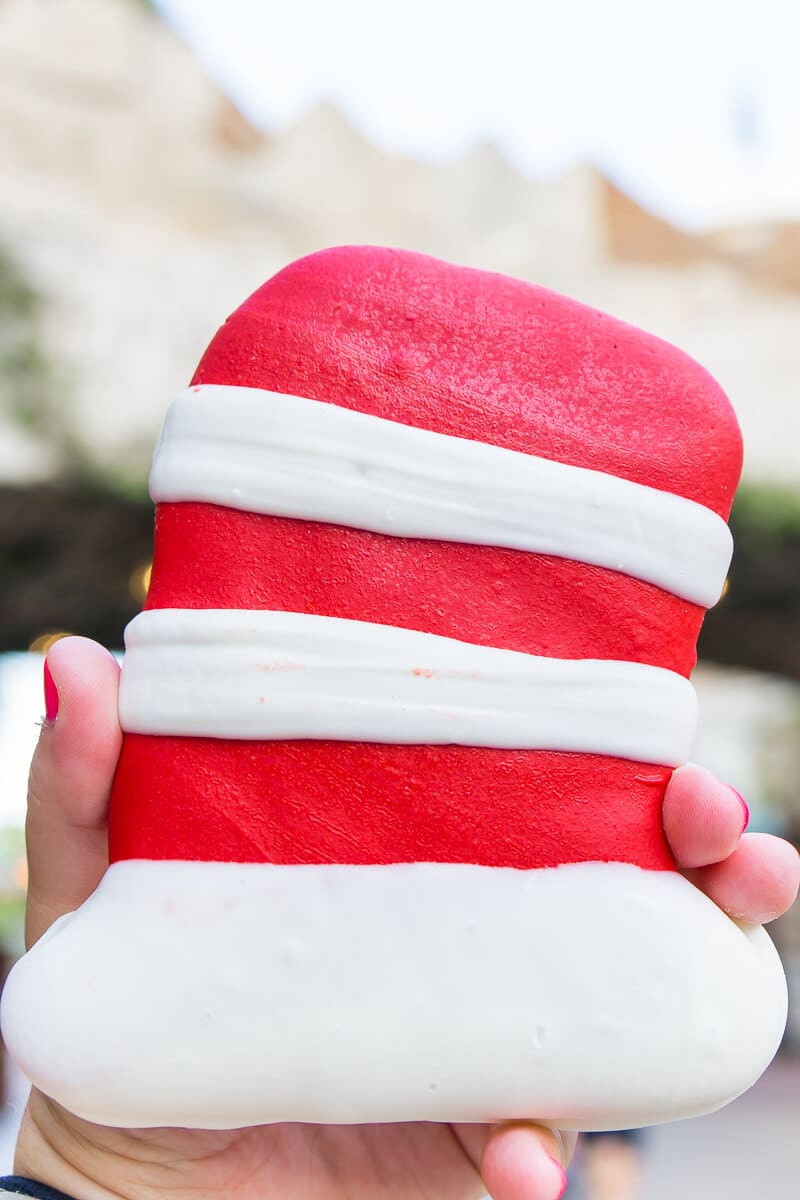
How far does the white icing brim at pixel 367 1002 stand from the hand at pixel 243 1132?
0.09m

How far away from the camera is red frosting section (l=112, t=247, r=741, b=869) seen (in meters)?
1.05

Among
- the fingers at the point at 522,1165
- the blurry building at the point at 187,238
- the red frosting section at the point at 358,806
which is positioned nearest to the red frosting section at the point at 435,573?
the red frosting section at the point at 358,806

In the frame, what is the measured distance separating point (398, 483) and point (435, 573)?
97mm

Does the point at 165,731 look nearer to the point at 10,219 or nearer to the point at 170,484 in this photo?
the point at 170,484

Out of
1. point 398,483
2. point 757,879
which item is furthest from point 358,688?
point 757,879

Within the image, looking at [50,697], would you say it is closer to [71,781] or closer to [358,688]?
[71,781]

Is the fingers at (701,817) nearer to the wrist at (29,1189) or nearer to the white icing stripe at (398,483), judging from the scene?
the white icing stripe at (398,483)

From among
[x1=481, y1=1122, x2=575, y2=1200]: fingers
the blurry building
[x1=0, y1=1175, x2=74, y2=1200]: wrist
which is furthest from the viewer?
the blurry building

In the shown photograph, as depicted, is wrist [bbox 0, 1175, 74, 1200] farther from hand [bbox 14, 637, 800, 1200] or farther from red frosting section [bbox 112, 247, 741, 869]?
red frosting section [bbox 112, 247, 741, 869]

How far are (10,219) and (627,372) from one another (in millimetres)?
3999

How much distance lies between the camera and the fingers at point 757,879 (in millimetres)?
1107

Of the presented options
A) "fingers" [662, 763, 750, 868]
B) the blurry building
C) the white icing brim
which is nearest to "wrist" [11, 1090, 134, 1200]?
the white icing brim

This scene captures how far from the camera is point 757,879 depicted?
111 centimetres

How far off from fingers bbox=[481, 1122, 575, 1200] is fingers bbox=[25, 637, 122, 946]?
0.53 metres
